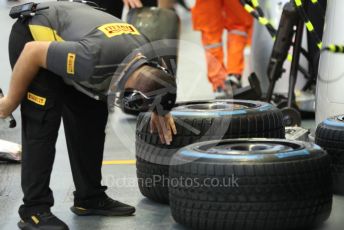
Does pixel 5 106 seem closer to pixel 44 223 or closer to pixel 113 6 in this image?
pixel 44 223

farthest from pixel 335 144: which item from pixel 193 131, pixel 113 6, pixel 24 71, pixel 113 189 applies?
pixel 113 6

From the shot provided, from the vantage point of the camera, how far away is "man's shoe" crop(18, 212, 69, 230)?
3660 mm

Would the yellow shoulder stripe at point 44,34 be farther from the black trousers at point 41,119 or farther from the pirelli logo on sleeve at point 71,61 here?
the pirelli logo on sleeve at point 71,61

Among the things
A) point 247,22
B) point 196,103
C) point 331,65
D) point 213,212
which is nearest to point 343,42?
point 331,65

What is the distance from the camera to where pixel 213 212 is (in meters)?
3.40

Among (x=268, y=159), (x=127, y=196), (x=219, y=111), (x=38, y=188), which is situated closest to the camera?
(x=268, y=159)

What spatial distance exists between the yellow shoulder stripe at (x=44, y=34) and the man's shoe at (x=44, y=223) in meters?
0.79

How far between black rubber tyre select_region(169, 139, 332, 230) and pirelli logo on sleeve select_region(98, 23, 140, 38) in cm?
60

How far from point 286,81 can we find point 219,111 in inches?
109

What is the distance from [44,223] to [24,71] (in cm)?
70

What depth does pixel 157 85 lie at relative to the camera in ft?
11.3

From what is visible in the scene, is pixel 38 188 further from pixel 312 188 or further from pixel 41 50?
pixel 312 188

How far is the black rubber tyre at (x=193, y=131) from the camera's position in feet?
12.9

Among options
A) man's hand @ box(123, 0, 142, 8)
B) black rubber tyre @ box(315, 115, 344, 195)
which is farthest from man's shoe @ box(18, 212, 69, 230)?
man's hand @ box(123, 0, 142, 8)
